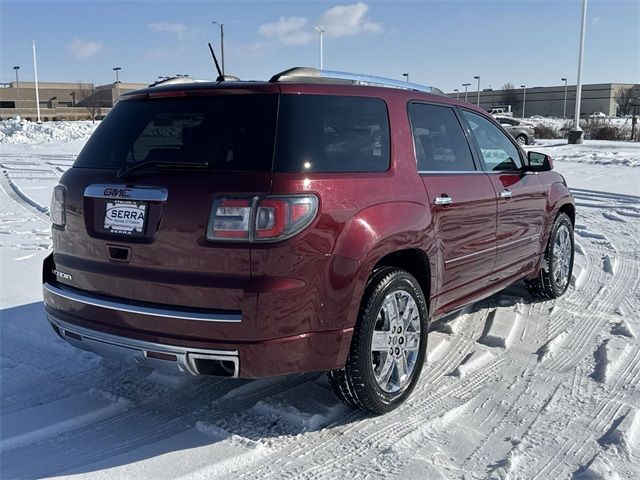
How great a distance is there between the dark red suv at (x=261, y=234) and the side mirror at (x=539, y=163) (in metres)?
1.65

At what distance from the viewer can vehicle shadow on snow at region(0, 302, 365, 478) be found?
3.12 metres

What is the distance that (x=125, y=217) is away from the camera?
3223 mm

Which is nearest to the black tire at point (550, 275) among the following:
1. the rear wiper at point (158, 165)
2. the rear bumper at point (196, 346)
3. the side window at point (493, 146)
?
the side window at point (493, 146)

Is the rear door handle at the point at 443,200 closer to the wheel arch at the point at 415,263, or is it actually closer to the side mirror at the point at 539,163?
the wheel arch at the point at 415,263

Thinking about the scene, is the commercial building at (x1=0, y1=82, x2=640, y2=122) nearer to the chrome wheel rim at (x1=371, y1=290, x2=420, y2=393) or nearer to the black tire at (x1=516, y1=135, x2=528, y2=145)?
the black tire at (x1=516, y1=135, x2=528, y2=145)

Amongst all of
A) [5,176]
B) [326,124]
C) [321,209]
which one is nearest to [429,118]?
[326,124]

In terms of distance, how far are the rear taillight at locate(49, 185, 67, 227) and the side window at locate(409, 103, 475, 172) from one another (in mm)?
2119

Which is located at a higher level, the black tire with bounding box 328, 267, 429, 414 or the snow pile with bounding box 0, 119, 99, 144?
the snow pile with bounding box 0, 119, 99, 144

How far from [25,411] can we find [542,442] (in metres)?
2.87

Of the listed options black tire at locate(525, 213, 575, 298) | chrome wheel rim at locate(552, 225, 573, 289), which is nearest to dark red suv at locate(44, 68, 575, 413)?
black tire at locate(525, 213, 575, 298)

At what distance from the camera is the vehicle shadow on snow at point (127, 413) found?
312cm

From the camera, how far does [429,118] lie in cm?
420

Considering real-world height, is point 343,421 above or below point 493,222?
below

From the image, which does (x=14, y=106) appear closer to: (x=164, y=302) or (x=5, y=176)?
(x=5, y=176)
